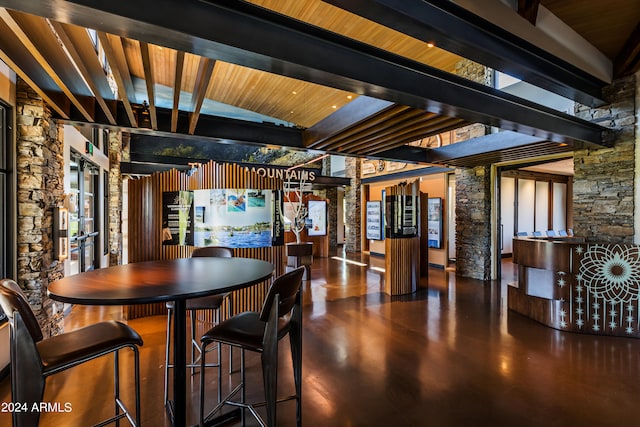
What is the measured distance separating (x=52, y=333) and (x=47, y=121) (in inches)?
86.9

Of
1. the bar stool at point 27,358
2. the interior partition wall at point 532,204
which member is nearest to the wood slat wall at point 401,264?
the bar stool at point 27,358

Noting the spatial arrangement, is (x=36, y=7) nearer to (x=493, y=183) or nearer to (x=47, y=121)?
(x=47, y=121)

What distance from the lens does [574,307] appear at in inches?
155

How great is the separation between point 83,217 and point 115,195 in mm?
2626

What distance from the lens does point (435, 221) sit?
27.7 feet

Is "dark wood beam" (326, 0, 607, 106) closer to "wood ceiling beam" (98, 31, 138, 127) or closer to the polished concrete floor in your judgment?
"wood ceiling beam" (98, 31, 138, 127)

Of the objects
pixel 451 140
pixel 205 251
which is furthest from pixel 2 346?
pixel 451 140

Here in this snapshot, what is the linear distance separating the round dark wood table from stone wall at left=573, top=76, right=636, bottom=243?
5093 mm

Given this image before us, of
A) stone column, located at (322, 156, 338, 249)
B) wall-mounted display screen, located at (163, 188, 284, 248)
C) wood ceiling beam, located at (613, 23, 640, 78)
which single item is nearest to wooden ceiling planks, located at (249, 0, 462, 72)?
wood ceiling beam, located at (613, 23, 640, 78)

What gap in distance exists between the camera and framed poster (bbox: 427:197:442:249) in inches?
328

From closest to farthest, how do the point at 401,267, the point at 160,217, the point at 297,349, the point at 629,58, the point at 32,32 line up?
the point at 32,32 < the point at 297,349 < the point at 629,58 < the point at 160,217 < the point at 401,267

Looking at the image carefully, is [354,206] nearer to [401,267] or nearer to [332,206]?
[332,206]

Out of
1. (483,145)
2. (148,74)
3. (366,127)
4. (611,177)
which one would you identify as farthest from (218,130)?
(611,177)

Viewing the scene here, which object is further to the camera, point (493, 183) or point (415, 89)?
point (493, 183)
